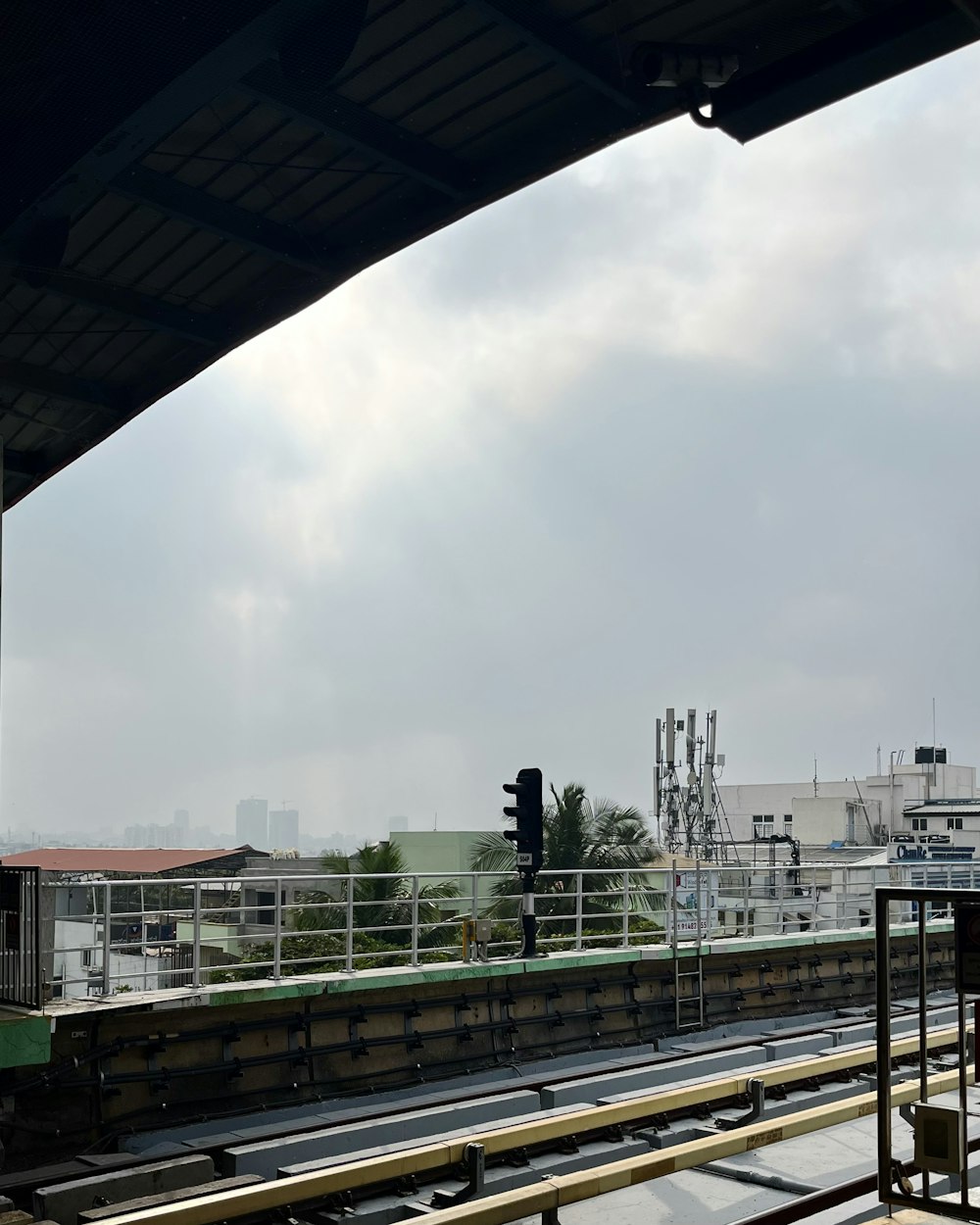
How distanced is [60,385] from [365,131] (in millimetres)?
7084

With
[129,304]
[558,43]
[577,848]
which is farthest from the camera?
[577,848]

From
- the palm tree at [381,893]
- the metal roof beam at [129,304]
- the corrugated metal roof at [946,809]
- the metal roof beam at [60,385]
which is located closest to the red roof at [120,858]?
the palm tree at [381,893]

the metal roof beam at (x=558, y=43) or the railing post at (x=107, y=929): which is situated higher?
the metal roof beam at (x=558, y=43)

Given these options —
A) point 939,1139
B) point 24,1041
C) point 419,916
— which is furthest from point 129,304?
point 419,916

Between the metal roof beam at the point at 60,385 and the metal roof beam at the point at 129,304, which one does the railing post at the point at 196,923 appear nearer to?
the metal roof beam at the point at 129,304

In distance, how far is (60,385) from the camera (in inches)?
627

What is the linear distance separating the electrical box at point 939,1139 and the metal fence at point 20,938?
7.31 m

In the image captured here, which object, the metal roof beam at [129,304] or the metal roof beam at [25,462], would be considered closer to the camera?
the metal roof beam at [129,304]

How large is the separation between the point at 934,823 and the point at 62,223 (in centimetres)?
6395

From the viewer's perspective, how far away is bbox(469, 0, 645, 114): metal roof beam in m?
8.87

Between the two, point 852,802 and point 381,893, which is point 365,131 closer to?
point 381,893

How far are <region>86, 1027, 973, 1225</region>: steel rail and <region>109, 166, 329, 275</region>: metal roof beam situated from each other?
27.8ft

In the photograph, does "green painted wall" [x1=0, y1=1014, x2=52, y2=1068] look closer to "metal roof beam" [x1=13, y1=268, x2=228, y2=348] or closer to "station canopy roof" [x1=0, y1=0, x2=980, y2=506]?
"station canopy roof" [x1=0, y1=0, x2=980, y2=506]

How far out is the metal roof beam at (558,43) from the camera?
29.1 feet
